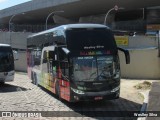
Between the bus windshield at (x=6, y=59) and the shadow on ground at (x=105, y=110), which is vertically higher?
the bus windshield at (x=6, y=59)

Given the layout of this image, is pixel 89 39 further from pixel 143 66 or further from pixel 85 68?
pixel 143 66

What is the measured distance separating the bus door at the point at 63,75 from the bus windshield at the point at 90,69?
0.44 metres

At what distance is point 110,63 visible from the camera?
15.6 meters

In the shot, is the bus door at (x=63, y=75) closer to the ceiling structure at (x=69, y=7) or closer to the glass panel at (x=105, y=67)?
the glass panel at (x=105, y=67)

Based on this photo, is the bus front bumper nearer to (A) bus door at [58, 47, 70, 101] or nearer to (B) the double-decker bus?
(B) the double-decker bus

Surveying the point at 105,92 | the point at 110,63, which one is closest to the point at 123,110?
the point at 105,92

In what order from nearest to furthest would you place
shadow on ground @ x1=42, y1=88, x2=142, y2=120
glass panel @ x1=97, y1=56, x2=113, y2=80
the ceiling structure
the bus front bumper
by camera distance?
shadow on ground @ x1=42, y1=88, x2=142, y2=120, the bus front bumper, glass panel @ x1=97, y1=56, x2=113, y2=80, the ceiling structure

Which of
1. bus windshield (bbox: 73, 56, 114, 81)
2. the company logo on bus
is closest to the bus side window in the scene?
bus windshield (bbox: 73, 56, 114, 81)

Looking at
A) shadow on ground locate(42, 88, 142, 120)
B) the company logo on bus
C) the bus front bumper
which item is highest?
the company logo on bus

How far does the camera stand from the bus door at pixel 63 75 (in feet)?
51.2

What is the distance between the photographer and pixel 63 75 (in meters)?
16.2

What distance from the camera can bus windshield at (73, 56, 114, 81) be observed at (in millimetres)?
15258

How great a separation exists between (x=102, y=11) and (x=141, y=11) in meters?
7.85

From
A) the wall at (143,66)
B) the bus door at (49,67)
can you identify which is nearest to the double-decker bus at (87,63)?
the bus door at (49,67)
